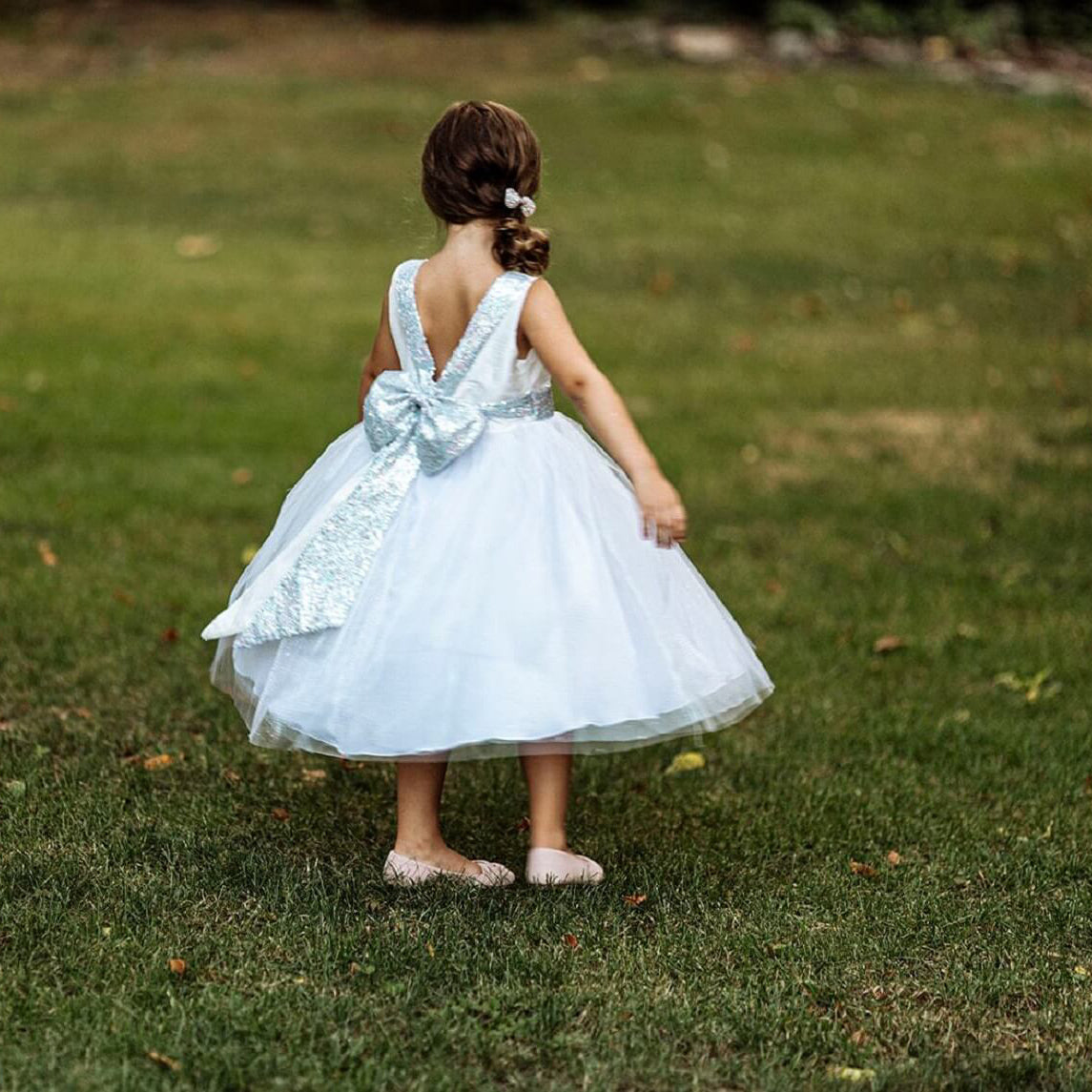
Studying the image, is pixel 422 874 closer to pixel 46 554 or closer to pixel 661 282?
pixel 46 554

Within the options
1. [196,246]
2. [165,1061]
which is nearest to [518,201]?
[165,1061]

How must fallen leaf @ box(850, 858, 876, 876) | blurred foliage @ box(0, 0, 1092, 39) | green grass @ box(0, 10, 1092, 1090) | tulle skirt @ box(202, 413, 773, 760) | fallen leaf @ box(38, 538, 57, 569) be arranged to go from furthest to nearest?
1. blurred foliage @ box(0, 0, 1092, 39)
2. fallen leaf @ box(38, 538, 57, 569)
3. fallen leaf @ box(850, 858, 876, 876)
4. tulle skirt @ box(202, 413, 773, 760)
5. green grass @ box(0, 10, 1092, 1090)

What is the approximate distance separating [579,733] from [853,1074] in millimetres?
858

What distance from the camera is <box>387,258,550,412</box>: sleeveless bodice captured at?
12.0ft

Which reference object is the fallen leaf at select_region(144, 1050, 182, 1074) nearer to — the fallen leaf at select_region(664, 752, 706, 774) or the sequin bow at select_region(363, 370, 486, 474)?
the sequin bow at select_region(363, 370, 486, 474)

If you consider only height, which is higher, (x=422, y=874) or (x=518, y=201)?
(x=518, y=201)

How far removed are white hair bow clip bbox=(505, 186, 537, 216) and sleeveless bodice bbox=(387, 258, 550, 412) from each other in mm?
132

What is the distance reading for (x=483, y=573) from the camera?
3566 mm

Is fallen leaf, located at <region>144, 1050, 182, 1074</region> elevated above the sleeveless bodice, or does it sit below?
below

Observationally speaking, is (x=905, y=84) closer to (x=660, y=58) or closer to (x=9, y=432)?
(x=660, y=58)

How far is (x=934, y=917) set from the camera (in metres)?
Result: 3.76

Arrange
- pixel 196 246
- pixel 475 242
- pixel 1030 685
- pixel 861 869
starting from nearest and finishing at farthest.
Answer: pixel 475 242, pixel 861 869, pixel 1030 685, pixel 196 246

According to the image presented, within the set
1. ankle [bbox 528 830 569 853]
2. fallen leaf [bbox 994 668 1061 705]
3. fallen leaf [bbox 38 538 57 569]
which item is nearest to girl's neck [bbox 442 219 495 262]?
ankle [bbox 528 830 569 853]

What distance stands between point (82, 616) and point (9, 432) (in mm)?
2393
